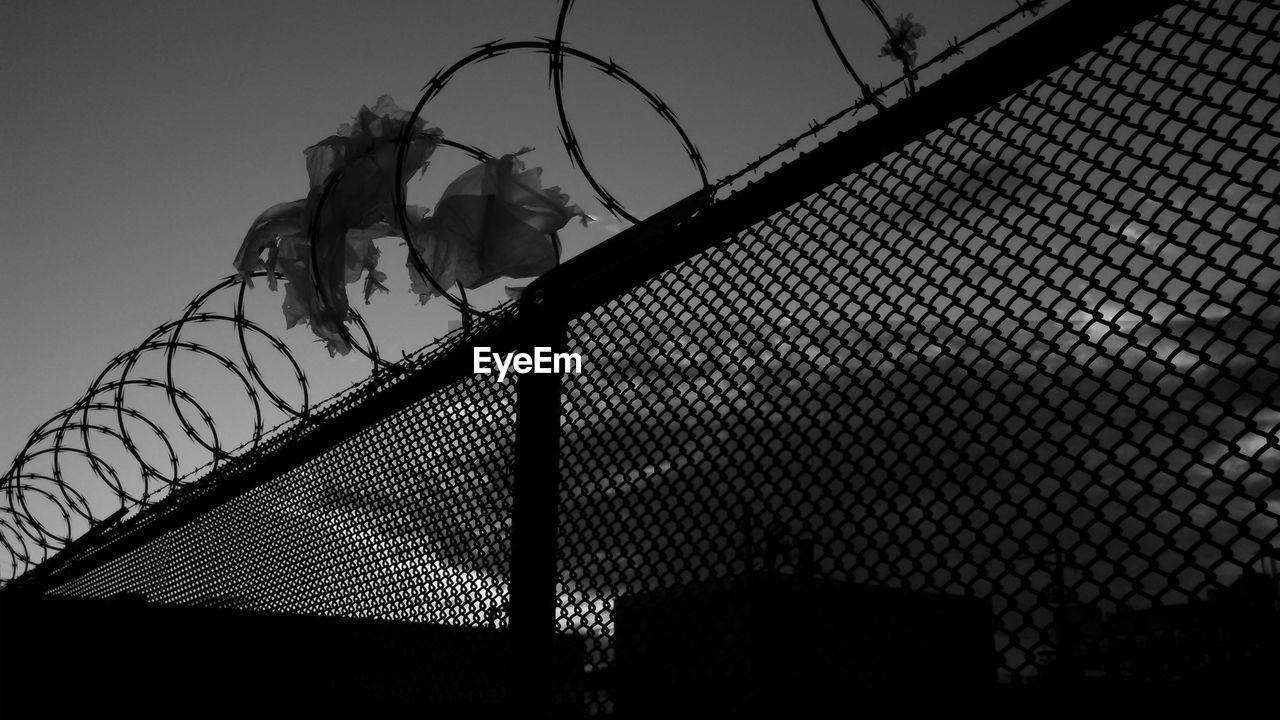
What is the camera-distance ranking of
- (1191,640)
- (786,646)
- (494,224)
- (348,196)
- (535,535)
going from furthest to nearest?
(348,196) < (494,224) < (535,535) < (786,646) < (1191,640)

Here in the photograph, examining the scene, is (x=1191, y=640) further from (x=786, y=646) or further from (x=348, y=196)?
(x=348, y=196)

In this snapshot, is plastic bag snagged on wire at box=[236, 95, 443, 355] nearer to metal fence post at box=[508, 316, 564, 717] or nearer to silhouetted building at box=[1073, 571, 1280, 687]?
metal fence post at box=[508, 316, 564, 717]

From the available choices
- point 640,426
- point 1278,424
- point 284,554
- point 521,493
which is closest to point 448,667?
point 521,493

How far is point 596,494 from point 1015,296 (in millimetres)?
1186

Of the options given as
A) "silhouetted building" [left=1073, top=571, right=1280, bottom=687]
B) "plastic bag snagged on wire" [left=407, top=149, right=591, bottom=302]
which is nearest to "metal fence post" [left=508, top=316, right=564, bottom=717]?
"plastic bag snagged on wire" [left=407, top=149, right=591, bottom=302]

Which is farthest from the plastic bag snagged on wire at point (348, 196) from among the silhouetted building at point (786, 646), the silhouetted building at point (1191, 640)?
the silhouetted building at point (1191, 640)

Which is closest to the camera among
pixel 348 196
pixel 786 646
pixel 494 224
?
pixel 786 646

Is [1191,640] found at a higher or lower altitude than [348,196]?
lower

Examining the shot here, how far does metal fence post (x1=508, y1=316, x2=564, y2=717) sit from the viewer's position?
2092mm

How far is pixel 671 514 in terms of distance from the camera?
1.94 m

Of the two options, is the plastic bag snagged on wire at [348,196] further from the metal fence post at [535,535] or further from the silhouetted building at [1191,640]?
the silhouetted building at [1191,640]

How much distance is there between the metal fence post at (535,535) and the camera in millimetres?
2092

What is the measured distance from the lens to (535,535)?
2.22m

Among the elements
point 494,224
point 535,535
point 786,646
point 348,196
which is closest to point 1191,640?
point 786,646
